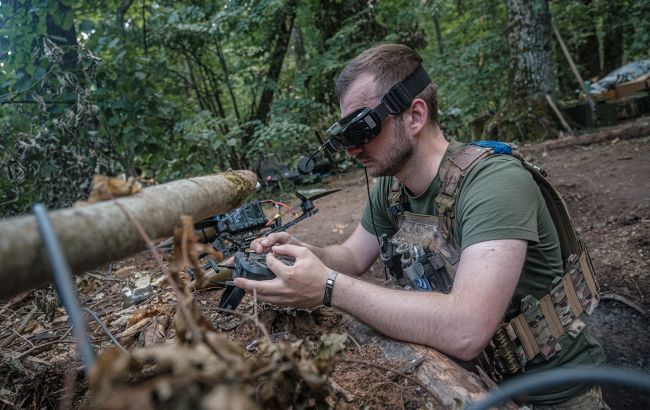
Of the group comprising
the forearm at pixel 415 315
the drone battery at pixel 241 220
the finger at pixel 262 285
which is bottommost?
the forearm at pixel 415 315

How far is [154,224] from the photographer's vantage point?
1022 millimetres

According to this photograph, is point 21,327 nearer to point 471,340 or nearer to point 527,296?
point 471,340

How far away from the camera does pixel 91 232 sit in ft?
2.84

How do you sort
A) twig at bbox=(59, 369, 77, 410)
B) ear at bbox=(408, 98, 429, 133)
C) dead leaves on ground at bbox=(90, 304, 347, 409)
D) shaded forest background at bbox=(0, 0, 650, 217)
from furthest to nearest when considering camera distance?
shaded forest background at bbox=(0, 0, 650, 217) → ear at bbox=(408, 98, 429, 133) → twig at bbox=(59, 369, 77, 410) → dead leaves on ground at bbox=(90, 304, 347, 409)

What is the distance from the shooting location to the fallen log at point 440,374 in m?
1.30

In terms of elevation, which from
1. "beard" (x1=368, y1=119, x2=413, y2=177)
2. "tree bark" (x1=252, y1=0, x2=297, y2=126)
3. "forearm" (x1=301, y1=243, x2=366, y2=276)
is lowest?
"forearm" (x1=301, y1=243, x2=366, y2=276)

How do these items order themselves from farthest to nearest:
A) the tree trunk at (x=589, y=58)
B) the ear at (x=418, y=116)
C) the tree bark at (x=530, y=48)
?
the tree trunk at (x=589, y=58) → the tree bark at (x=530, y=48) → the ear at (x=418, y=116)

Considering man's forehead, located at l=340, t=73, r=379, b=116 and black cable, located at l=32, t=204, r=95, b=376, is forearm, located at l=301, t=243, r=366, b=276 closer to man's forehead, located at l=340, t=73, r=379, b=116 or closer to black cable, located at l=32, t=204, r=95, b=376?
man's forehead, located at l=340, t=73, r=379, b=116

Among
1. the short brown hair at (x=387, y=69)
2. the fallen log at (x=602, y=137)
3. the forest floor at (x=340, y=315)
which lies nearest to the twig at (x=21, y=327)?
the forest floor at (x=340, y=315)

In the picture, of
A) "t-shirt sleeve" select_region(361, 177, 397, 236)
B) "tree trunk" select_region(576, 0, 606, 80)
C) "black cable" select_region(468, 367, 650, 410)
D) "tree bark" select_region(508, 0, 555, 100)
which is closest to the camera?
"black cable" select_region(468, 367, 650, 410)

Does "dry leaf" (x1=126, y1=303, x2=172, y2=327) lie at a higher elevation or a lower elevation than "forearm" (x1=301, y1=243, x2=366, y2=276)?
higher

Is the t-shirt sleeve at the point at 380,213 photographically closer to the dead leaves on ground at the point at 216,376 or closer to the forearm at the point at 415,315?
the forearm at the point at 415,315

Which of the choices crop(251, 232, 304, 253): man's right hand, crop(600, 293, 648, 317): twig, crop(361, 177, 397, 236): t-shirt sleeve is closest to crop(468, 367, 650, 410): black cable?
crop(251, 232, 304, 253): man's right hand

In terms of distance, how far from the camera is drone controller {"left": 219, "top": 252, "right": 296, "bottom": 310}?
1.75 meters
